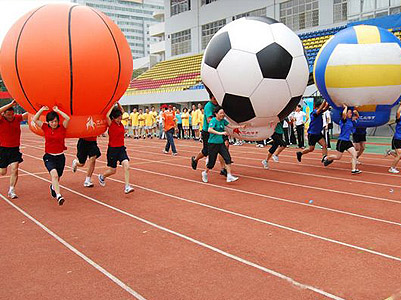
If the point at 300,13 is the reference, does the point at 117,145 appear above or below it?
below

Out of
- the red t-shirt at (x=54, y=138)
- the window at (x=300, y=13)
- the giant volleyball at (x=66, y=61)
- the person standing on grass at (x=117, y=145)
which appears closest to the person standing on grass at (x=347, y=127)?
the person standing on grass at (x=117, y=145)

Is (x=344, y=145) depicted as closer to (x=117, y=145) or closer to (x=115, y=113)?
(x=117, y=145)

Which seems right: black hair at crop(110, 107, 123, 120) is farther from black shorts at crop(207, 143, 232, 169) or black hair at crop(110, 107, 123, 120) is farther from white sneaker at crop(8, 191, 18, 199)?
white sneaker at crop(8, 191, 18, 199)

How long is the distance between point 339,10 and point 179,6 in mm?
16061

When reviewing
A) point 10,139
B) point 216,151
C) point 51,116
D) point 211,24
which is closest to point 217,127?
point 216,151

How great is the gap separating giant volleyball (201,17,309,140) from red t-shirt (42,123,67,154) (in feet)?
8.70

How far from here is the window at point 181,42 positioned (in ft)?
109

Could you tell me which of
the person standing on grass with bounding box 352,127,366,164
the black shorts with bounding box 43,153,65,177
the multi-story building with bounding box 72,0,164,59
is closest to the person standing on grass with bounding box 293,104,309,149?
the person standing on grass with bounding box 352,127,366,164

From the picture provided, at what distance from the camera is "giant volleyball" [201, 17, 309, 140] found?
21.0 ft

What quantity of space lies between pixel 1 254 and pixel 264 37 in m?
4.82

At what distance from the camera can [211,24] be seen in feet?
98.4

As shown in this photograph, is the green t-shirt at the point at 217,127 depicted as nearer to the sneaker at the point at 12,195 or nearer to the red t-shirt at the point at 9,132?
the red t-shirt at the point at 9,132

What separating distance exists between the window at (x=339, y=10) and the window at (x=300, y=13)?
1270 mm

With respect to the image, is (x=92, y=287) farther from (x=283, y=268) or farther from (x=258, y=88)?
(x=258, y=88)
